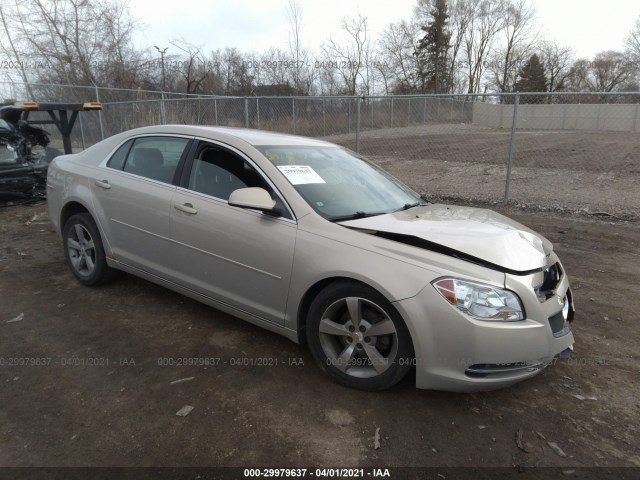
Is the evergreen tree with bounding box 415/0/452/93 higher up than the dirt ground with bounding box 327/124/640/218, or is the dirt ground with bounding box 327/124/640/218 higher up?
the evergreen tree with bounding box 415/0/452/93

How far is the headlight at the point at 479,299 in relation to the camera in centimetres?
241

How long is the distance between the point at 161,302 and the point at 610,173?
13.8 m

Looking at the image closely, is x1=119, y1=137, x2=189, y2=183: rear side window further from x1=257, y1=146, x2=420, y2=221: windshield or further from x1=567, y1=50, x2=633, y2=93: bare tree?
x1=567, y1=50, x2=633, y2=93: bare tree

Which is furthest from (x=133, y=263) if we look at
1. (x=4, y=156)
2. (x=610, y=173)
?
(x=610, y=173)

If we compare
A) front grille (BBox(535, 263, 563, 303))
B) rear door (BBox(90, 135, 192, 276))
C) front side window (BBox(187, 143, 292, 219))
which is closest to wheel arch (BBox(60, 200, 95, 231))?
rear door (BBox(90, 135, 192, 276))

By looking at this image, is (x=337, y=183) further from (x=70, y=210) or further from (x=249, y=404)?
(x=70, y=210)

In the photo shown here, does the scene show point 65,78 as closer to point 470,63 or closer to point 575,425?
point 575,425

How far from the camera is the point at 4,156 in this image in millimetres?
7398

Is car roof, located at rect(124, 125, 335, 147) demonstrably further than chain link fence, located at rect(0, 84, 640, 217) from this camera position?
No

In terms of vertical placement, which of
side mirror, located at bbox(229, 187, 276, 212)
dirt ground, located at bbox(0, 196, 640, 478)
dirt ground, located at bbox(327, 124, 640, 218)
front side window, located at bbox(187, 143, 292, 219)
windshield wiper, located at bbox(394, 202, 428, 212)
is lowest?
dirt ground, located at bbox(0, 196, 640, 478)

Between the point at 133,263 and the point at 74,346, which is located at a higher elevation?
the point at 133,263

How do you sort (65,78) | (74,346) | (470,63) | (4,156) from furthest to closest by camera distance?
(470,63) → (65,78) → (4,156) → (74,346)

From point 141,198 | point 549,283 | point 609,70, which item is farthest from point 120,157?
point 609,70

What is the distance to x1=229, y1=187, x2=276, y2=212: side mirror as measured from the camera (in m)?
2.94
